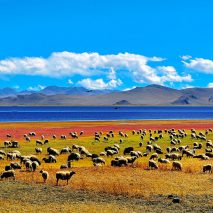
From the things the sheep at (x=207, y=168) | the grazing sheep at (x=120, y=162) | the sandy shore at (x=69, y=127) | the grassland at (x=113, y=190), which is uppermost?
the sandy shore at (x=69, y=127)

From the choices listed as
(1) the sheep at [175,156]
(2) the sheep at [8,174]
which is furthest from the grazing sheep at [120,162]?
(2) the sheep at [8,174]

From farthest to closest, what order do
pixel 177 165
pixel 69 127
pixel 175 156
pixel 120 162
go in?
pixel 69 127, pixel 175 156, pixel 120 162, pixel 177 165

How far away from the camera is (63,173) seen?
2717cm

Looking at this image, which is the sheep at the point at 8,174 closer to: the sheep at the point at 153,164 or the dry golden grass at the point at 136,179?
the dry golden grass at the point at 136,179

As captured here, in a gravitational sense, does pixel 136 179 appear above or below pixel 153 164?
below

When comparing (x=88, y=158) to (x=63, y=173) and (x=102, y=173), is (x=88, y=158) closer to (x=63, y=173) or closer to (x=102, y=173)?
(x=102, y=173)

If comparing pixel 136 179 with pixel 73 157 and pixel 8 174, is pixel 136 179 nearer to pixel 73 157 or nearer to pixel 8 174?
pixel 8 174

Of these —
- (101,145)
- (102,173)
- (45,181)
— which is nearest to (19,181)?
(45,181)

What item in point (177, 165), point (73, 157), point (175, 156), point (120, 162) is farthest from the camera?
point (73, 157)

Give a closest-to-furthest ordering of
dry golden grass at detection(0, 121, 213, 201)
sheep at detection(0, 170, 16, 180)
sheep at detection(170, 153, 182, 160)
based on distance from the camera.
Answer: dry golden grass at detection(0, 121, 213, 201), sheep at detection(0, 170, 16, 180), sheep at detection(170, 153, 182, 160)

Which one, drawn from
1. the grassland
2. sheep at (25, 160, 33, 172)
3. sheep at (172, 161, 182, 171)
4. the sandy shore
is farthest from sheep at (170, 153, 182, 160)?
the sandy shore

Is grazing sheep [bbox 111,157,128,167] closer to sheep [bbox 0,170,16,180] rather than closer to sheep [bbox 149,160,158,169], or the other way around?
sheep [bbox 149,160,158,169]

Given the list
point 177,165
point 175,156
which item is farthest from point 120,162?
point 175,156

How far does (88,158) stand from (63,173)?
42.8 ft
